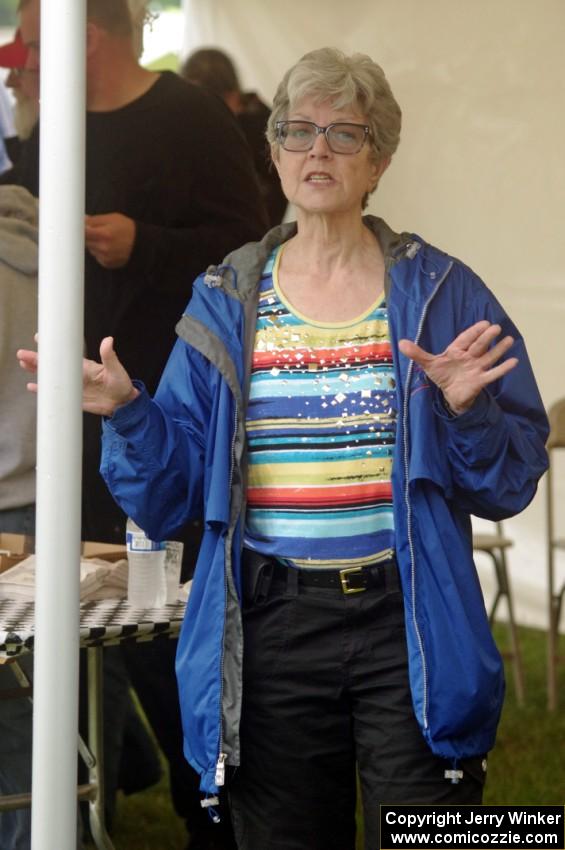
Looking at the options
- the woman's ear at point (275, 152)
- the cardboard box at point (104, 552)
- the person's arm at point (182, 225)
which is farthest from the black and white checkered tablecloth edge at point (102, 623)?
the person's arm at point (182, 225)

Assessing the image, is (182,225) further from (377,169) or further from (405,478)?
(405,478)

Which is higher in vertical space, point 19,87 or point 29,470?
point 19,87

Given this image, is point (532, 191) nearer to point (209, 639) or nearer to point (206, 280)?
point (206, 280)

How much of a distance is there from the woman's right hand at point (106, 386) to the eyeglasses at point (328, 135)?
509 millimetres

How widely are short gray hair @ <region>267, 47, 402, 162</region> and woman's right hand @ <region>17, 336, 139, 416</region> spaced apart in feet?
1.78

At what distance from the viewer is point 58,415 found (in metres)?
1.98

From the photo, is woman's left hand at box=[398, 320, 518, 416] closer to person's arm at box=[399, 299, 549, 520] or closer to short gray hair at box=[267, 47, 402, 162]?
person's arm at box=[399, 299, 549, 520]

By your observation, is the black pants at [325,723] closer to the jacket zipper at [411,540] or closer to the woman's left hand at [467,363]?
the jacket zipper at [411,540]

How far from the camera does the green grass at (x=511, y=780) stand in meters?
4.06

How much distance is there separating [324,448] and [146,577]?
731mm

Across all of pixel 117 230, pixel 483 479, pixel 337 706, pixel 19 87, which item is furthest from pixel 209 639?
pixel 19 87

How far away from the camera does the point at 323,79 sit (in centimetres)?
231

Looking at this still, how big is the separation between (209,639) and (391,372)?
53 cm

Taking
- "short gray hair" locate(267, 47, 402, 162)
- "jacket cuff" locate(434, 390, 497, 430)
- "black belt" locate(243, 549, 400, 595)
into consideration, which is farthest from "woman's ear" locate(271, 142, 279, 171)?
"black belt" locate(243, 549, 400, 595)
